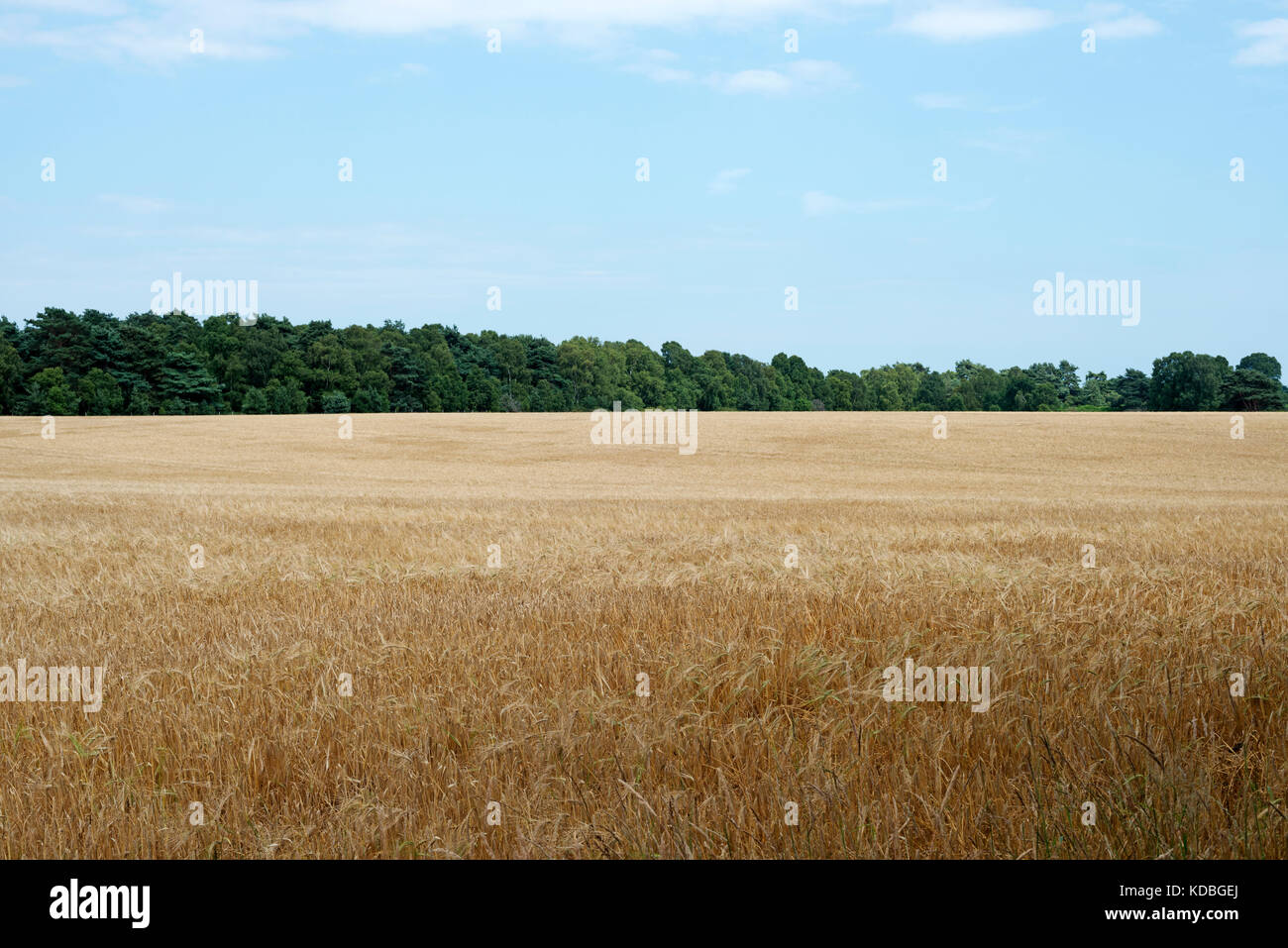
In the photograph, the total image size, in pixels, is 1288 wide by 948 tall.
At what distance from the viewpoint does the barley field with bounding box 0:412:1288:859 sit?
133 inches

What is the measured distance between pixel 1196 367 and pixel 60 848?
308ft

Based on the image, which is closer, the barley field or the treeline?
the barley field

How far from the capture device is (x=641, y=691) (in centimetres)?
508

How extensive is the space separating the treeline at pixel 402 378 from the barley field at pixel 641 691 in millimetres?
66612

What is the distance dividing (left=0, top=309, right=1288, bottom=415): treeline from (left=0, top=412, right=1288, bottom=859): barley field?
66.6 m

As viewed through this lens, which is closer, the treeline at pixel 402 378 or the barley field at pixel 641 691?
the barley field at pixel 641 691

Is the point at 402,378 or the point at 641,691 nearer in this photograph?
the point at 641,691

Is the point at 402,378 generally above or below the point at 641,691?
above

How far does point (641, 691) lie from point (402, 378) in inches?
3244

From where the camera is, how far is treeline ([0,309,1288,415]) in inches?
2911

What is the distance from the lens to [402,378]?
83.9 meters

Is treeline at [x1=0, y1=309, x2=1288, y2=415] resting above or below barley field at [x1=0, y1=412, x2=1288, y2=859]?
above

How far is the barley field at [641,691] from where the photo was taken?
337 centimetres
